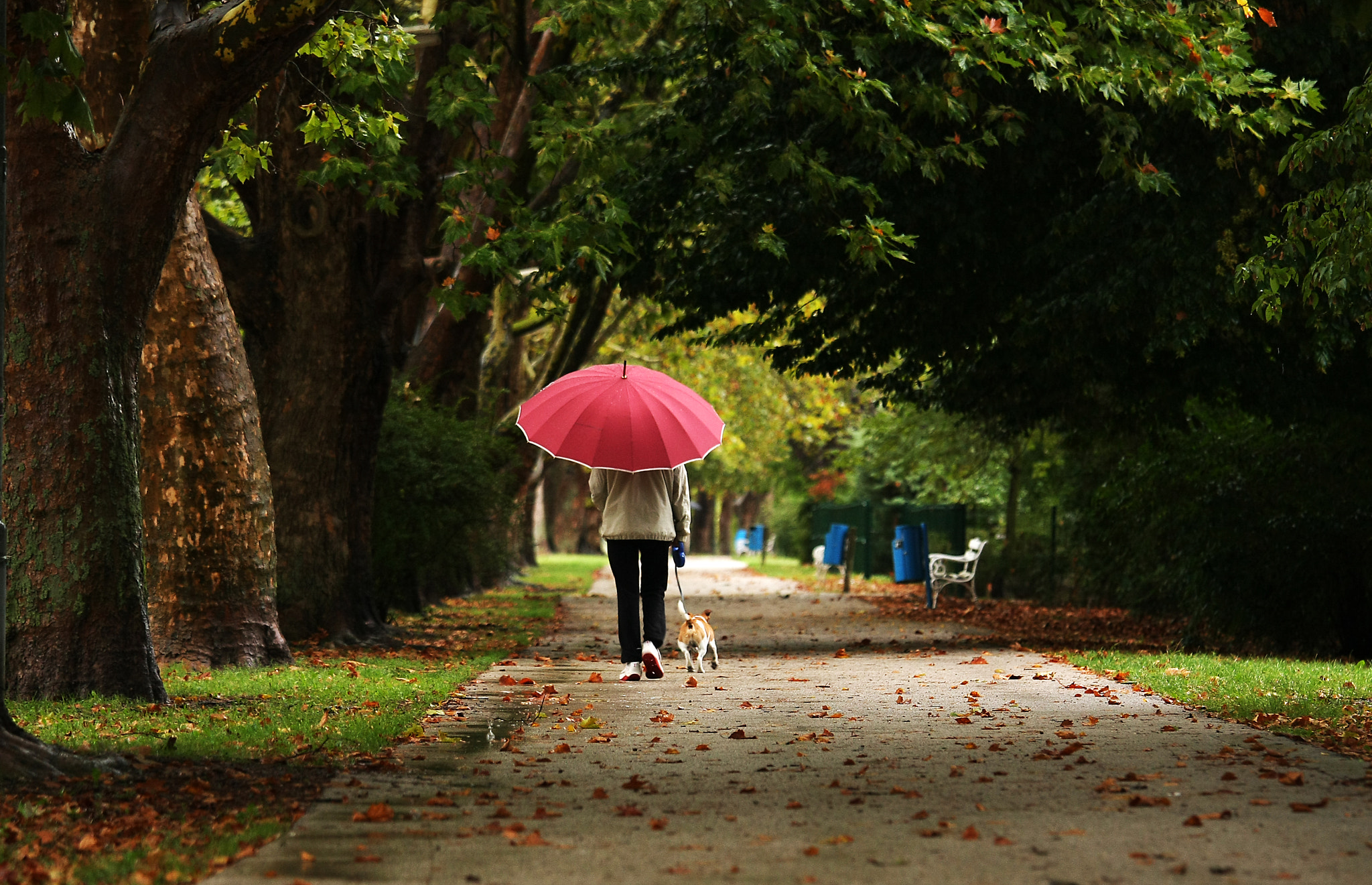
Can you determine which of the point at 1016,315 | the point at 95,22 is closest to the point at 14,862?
the point at 95,22

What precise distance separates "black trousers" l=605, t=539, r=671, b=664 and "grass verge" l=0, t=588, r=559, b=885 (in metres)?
1.28

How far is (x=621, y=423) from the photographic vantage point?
33.2 ft

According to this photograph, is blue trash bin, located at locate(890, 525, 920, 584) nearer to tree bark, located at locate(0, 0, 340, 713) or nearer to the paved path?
the paved path

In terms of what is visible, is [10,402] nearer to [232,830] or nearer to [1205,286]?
[232,830]

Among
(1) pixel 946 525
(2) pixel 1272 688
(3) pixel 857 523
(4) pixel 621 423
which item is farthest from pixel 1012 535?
(4) pixel 621 423

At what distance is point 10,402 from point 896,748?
5285 millimetres

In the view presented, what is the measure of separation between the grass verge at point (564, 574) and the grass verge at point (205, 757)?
1486 centimetres

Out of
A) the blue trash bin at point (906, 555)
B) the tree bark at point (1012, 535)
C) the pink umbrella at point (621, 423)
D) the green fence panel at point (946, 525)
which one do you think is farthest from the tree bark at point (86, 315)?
the blue trash bin at point (906, 555)

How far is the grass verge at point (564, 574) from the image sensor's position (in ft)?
89.7

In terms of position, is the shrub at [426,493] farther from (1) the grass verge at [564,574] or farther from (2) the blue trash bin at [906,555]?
(2) the blue trash bin at [906,555]

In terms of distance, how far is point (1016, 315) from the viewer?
574 inches

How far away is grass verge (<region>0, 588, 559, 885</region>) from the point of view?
5.05 m

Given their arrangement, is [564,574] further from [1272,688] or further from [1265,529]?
[1272,688]

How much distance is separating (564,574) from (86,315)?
25.5 m
